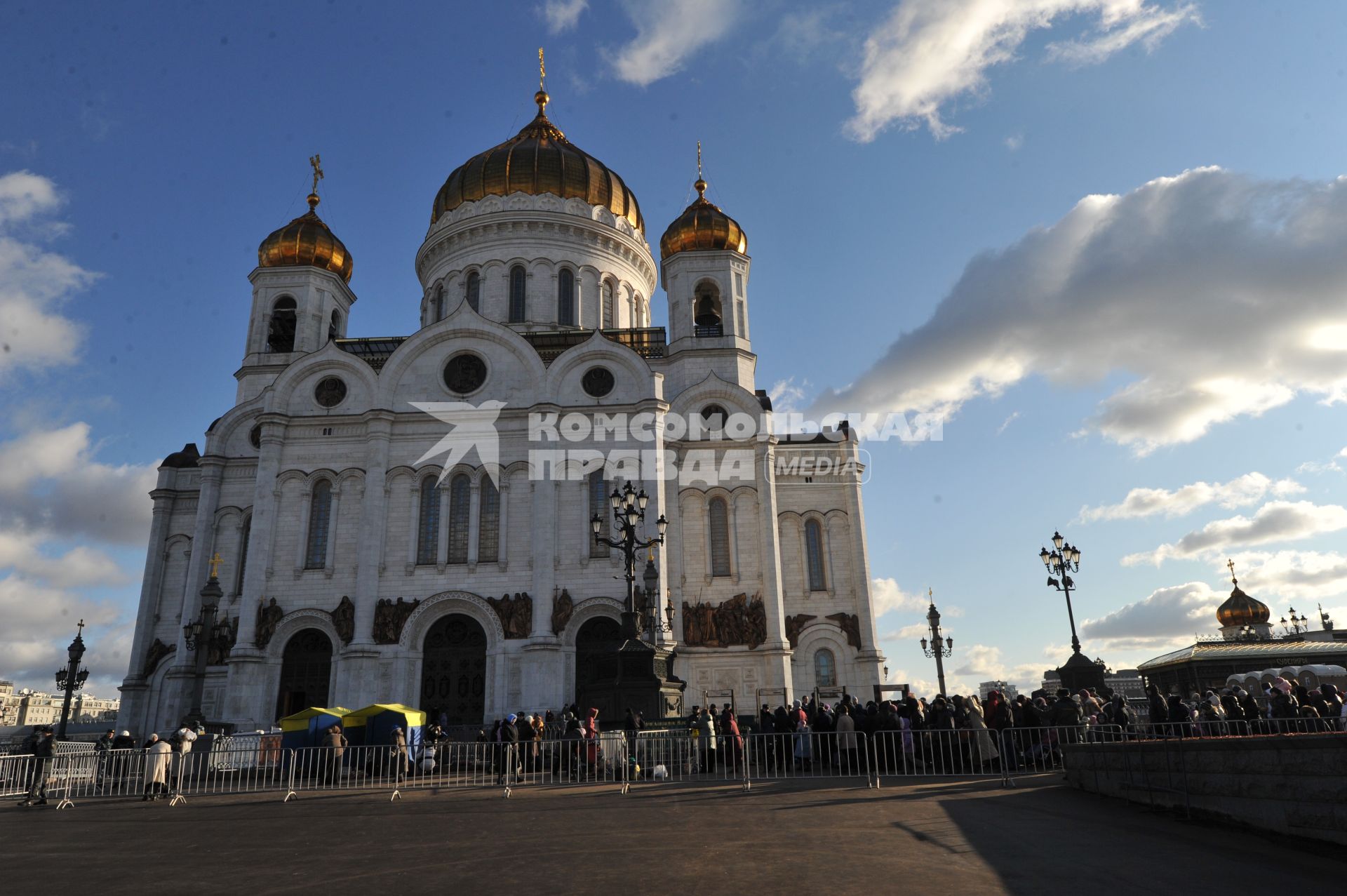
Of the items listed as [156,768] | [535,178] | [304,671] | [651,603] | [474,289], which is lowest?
[156,768]

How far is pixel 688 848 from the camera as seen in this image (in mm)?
7473

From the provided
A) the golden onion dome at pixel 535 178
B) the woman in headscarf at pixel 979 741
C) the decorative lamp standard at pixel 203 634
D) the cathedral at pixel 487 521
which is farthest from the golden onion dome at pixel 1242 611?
the decorative lamp standard at pixel 203 634

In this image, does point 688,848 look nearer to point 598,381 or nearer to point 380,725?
point 380,725

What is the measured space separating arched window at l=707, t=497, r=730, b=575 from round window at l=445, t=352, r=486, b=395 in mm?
8912

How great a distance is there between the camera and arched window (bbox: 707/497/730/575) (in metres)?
28.9

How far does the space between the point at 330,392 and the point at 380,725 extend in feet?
→ 46.0

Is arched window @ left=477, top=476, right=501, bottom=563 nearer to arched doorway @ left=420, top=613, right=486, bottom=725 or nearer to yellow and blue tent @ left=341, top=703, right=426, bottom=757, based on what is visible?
arched doorway @ left=420, top=613, right=486, bottom=725

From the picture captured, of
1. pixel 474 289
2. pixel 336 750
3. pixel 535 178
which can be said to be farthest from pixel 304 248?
pixel 336 750

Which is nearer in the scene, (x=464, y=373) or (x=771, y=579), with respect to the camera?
(x=771, y=579)

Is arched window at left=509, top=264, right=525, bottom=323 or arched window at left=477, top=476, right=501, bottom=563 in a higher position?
arched window at left=509, top=264, right=525, bottom=323

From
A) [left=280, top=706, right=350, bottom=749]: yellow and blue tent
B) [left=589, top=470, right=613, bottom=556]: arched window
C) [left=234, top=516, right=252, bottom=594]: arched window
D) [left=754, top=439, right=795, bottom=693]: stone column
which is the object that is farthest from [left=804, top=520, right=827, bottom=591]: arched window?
[left=234, top=516, right=252, bottom=594]: arched window

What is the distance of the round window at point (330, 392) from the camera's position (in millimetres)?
29438

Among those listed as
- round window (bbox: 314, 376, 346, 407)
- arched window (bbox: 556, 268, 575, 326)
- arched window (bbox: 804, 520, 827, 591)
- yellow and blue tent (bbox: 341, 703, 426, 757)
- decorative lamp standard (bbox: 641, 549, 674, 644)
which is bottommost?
yellow and blue tent (bbox: 341, 703, 426, 757)

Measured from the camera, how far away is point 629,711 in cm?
1521
